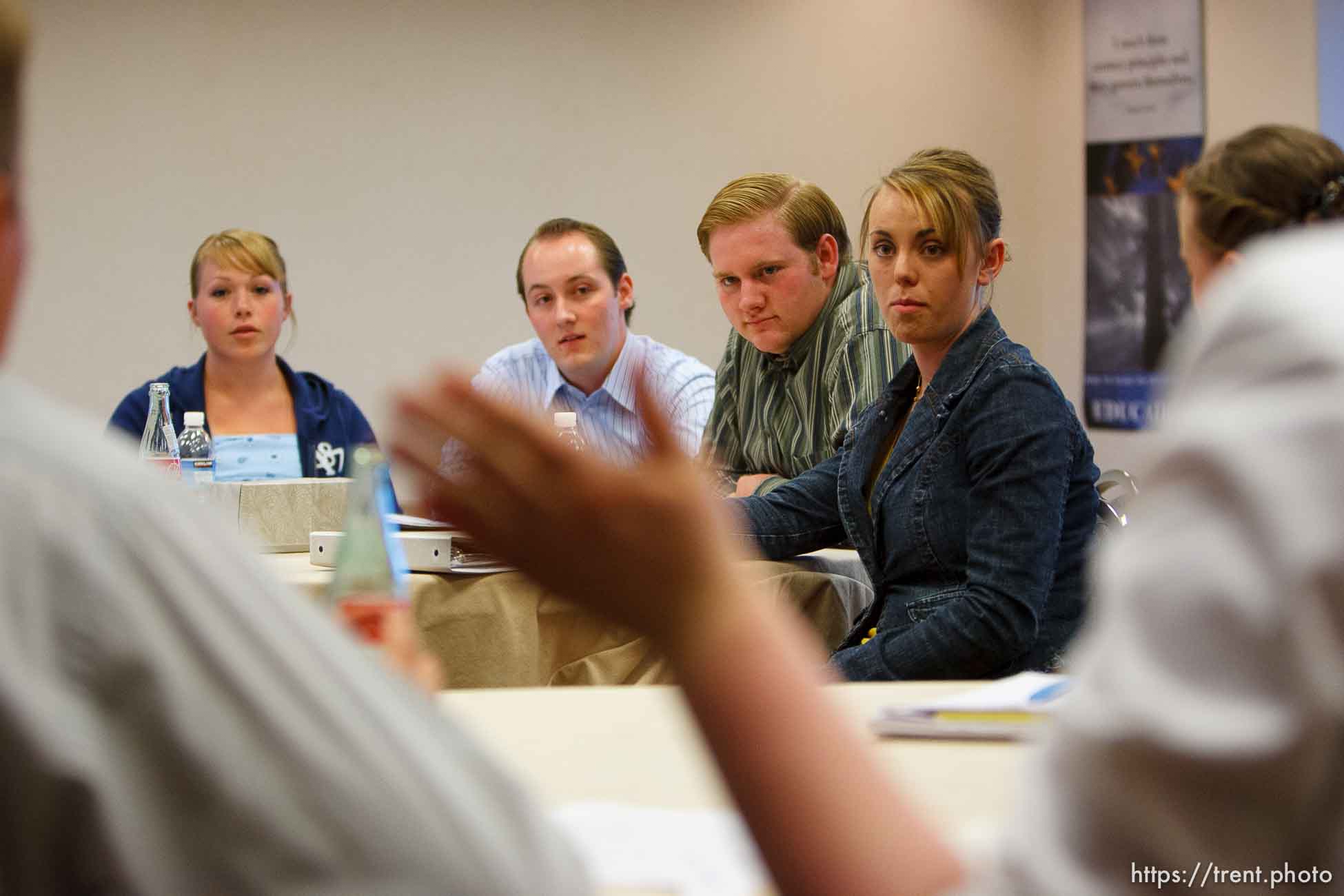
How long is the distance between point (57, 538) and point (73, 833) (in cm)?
9

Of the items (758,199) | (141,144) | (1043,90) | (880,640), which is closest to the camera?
(880,640)

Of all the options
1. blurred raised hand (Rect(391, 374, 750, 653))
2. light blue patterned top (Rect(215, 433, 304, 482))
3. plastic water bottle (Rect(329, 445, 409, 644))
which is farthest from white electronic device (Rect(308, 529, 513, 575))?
blurred raised hand (Rect(391, 374, 750, 653))

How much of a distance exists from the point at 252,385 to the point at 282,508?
1225 millimetres

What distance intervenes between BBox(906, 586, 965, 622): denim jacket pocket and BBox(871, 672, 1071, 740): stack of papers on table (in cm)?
77

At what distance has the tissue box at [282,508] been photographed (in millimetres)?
3021

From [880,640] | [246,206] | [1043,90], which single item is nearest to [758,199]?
[880,640]

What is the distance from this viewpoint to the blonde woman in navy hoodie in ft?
13.1

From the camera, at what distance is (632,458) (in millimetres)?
550

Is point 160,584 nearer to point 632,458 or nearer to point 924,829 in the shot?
point 632,458

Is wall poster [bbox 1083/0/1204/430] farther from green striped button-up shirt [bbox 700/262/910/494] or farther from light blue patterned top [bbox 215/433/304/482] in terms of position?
light blue patterned top [bbox 215/433/304/482]

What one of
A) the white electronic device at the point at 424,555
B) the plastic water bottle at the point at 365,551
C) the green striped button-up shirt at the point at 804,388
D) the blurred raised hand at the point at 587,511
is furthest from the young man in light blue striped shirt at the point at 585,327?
the blurred raised hand at the point at 587,511

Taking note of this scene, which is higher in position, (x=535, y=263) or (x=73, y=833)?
(x=535, y=263)

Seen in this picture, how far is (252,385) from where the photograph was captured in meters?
4.17

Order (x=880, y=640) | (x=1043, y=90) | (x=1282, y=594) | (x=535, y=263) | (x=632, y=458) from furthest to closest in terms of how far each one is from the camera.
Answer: (x=1043, y=90) < (x=535, y=263) < (x=880, y=640) < (x=632, y=458) < (x=1282, y=594)
